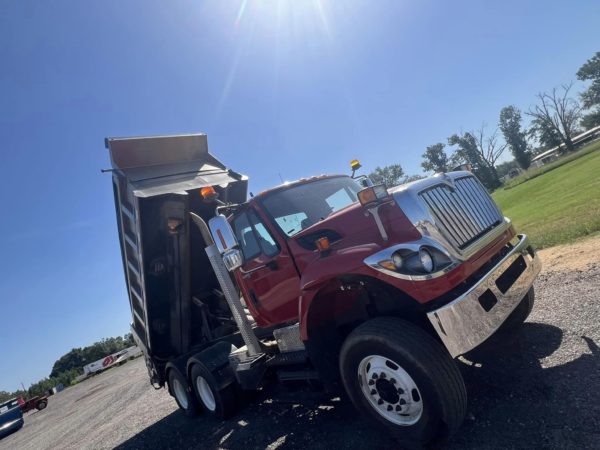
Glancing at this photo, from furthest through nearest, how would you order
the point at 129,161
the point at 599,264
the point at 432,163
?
the point at 432,163 < the point at 129,161 < the point at 599,264

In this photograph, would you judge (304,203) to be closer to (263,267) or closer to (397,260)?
(263,267)

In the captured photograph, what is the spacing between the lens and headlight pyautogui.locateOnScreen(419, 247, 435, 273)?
9.75 feet

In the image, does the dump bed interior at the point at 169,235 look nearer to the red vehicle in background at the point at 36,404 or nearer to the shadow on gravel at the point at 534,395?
the shadow on gravel at the point at 534,395

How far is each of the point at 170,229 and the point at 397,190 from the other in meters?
3.77

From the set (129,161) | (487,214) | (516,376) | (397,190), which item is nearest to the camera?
(397,190)

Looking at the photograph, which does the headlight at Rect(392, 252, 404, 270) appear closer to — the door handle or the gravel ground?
the gravel ground

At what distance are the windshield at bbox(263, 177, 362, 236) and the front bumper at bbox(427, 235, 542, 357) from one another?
1878 mm

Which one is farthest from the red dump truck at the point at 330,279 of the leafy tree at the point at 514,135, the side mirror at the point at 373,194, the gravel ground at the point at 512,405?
the leafy tree at the point at 514,135

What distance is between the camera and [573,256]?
654 cm

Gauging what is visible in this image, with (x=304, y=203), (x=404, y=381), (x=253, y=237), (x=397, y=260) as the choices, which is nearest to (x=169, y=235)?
(x=253, y=237)

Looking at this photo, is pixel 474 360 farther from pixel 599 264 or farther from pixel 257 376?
pixel 599 264

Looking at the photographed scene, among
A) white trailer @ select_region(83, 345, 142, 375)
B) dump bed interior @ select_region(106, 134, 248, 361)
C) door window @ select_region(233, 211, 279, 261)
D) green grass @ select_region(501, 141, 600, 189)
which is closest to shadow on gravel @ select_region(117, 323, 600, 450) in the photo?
door window @ select_region(233, 211, 279, 261)

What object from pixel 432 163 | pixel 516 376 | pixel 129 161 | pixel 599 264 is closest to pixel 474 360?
pixel 516 376

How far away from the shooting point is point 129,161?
20.2 ft
